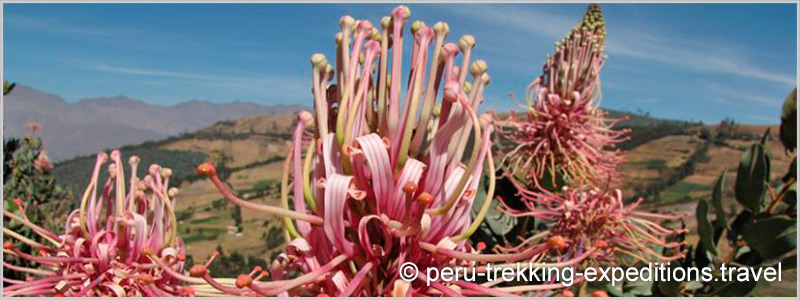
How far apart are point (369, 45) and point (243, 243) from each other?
981 inches

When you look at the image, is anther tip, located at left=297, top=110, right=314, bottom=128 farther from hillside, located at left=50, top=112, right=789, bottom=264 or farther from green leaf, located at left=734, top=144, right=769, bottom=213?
hillside, located at left=50, top=112, right=789, bottom=264

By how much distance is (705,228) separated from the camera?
2590 millimetres

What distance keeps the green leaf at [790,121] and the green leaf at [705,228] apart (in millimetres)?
526

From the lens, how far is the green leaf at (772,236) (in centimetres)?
236

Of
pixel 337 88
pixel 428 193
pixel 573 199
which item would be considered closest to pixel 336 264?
pixel 428 193

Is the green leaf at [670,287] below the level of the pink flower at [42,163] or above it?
below

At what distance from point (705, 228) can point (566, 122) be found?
3.71 feet

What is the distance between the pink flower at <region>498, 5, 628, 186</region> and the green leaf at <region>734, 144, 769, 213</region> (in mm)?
911

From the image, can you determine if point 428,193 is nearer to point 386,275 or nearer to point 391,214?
point 391,214

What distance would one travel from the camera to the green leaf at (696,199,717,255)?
258 cm

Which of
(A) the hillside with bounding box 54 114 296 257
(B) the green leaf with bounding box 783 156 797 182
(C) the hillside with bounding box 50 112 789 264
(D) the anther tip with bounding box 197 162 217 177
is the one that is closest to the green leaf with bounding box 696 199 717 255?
(B) the green leaf with bounding box 783 156 797 182

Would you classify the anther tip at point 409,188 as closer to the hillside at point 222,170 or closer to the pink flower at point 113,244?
the pink flower at point 113,244

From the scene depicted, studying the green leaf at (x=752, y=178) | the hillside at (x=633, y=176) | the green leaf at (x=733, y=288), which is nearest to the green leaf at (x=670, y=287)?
the green leaf at (x=733, y=288)

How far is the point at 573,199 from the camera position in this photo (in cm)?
307
